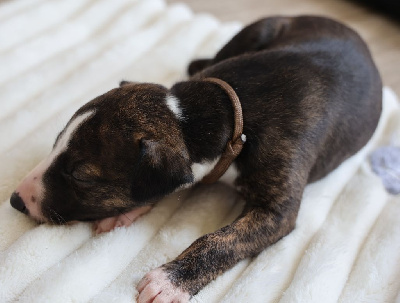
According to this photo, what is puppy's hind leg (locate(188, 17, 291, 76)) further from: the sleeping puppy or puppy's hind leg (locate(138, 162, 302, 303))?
puppy's hind leg (locate(138, 162, 302, 303))

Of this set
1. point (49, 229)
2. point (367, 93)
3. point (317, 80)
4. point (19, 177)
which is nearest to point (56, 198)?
point (49, 229)

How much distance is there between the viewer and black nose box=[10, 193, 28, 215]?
2.07 metres

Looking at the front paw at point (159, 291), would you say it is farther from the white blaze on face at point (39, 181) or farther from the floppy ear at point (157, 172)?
the white blaze on face at point (39, 181)

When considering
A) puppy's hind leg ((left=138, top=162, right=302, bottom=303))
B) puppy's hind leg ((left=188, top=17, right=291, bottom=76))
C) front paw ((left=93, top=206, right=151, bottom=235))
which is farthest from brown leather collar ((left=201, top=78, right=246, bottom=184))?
puppy's hind leg ((left=188, top=17, right=291, bottom=76))

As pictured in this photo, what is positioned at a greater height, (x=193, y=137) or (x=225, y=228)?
(x=193, y=137)

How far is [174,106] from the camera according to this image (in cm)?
210

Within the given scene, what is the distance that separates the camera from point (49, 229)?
2082 mm

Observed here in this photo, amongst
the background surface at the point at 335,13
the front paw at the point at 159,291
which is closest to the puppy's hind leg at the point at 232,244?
the front paw at the point at 159,291

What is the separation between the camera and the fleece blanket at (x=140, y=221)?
6.50ft

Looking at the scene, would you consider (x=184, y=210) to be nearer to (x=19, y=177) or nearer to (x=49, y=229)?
(x=49, y=229)

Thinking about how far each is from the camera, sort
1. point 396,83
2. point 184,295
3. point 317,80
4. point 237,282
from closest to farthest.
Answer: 1. point 184,295
2. point 237,282
3. point 317,80
4. point 396,83

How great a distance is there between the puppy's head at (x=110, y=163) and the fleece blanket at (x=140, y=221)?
0.15 metres

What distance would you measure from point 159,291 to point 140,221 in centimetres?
45

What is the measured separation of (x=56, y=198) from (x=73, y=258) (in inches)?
10.3
